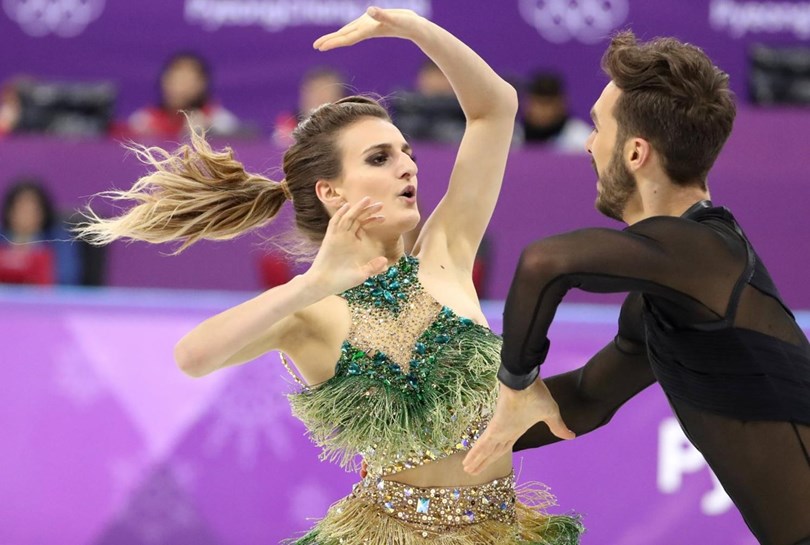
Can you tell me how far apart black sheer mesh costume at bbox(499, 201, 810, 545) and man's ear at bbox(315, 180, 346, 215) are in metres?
0.94

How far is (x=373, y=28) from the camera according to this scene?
126 inches

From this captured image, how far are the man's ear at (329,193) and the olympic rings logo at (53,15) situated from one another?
6806mm

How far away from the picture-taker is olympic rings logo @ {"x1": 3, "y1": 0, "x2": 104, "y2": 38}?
31.4 feet

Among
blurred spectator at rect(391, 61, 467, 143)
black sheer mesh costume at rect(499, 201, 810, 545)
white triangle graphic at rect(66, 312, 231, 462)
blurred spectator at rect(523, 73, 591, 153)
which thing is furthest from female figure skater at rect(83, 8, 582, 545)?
blurred spectator at rect(523, 73, 591, 153)

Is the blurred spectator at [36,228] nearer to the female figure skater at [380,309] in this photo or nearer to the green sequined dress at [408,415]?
the female figure skater at [380,309]

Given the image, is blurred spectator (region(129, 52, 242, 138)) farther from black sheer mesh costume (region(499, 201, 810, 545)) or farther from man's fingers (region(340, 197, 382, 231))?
black sheer mesh costume (region(499, 201, 810, 545))

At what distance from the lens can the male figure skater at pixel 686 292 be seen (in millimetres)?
2414

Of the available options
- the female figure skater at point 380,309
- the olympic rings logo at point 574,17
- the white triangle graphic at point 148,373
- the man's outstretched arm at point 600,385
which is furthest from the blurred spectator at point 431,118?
the man's outstretched arm at point 600,385

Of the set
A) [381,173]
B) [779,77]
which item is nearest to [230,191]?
[381,173]

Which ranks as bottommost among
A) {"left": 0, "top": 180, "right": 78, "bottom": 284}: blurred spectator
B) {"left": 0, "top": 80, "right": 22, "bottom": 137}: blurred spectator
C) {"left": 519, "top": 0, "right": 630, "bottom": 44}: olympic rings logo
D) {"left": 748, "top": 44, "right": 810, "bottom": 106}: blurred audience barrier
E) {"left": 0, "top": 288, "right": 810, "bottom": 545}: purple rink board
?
{"left": 0, "top": 288, "right": 810, "bottom": 545}: purple rink board

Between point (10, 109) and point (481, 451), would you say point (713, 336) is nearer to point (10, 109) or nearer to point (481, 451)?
point (481, 451)

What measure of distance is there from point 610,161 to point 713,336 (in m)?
0.47

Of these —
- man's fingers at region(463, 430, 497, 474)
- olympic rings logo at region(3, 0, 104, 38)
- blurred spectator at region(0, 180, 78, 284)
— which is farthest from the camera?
olympic rings logo at region(3, 0, 104, 38)

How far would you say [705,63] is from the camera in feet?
8.45
